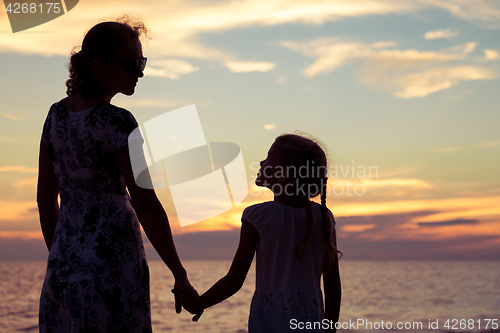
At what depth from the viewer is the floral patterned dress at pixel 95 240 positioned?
1.89 metres

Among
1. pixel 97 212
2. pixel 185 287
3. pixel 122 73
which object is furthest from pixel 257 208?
pixel 122 73

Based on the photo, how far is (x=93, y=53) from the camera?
2113mm

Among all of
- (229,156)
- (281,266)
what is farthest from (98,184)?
(229,156)

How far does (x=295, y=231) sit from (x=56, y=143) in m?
1.36

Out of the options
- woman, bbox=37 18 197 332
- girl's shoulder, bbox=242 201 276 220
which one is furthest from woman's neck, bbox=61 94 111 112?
girl's shoulder, bbox=242 201 276 220

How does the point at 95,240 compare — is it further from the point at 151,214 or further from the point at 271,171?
the point at 271,171

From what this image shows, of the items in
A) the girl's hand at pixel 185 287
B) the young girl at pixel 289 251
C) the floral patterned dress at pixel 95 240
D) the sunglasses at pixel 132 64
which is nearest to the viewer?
the floral patterned dress at pixel 95 240

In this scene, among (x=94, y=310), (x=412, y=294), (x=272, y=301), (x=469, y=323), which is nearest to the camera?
(x=94, y=310)

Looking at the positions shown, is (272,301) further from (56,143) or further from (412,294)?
(412,294)

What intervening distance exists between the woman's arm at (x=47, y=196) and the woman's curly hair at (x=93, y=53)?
0.38m

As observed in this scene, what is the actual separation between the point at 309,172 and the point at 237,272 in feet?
2.39

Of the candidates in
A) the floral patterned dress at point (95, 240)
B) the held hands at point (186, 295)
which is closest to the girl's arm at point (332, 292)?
the held hands at point (186, 295)

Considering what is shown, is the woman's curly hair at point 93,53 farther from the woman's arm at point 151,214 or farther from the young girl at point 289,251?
the young girl at point 289,251

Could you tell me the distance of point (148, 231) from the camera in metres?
2.04
